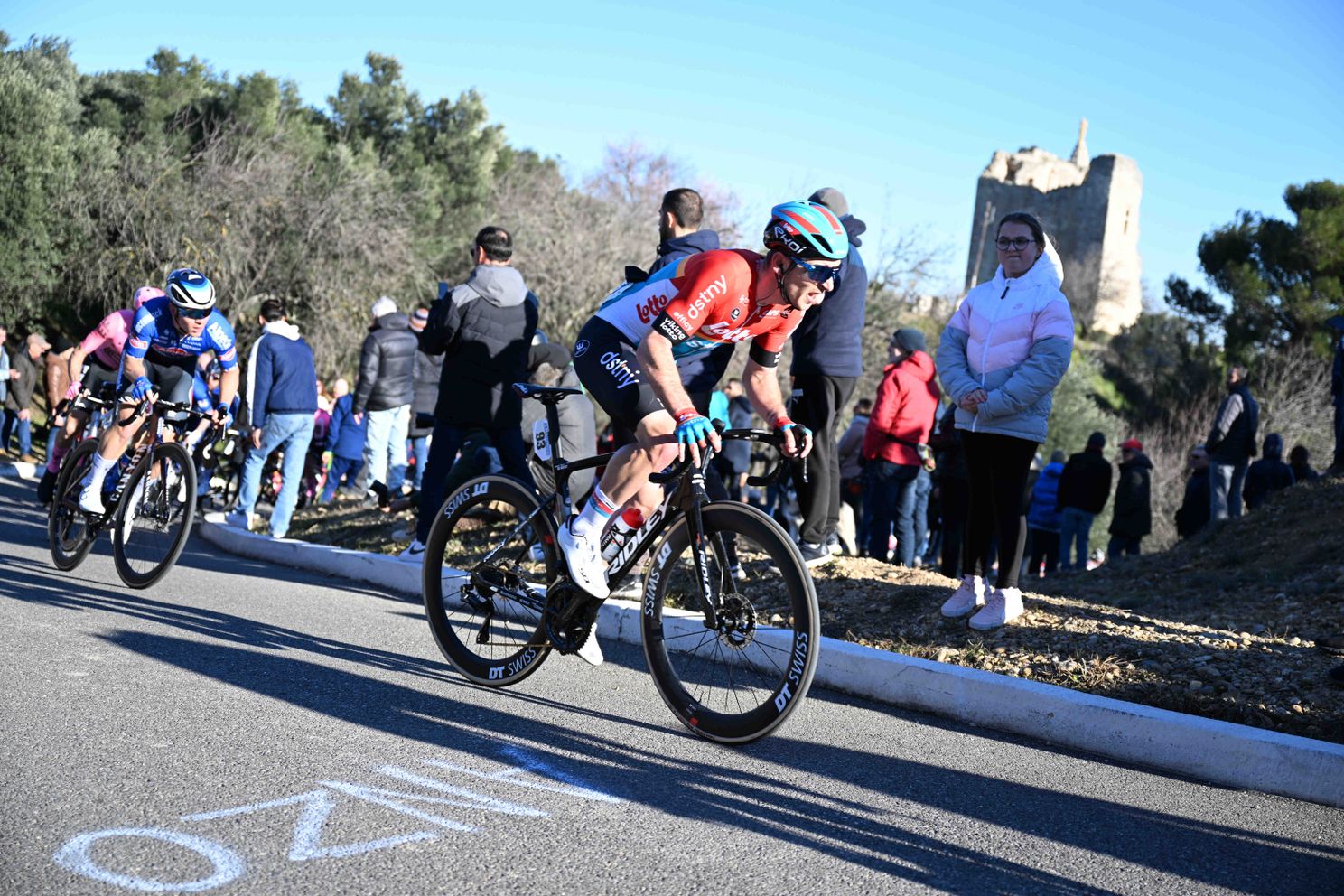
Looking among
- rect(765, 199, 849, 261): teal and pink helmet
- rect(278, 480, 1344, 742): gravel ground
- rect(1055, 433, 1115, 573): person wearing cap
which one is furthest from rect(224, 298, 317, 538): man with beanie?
rect(1055, 433, 1115, 573): person wearing cap

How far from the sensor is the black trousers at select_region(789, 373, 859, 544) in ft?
25.3

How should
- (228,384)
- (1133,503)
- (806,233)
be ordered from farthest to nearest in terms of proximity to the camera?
(1133,503) < (228,384) < (806,233)

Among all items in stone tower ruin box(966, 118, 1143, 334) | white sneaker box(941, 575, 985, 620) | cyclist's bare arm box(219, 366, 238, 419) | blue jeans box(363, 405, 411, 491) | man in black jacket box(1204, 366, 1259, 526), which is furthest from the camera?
stone tower ruin box(966, 118, 1143, 334)

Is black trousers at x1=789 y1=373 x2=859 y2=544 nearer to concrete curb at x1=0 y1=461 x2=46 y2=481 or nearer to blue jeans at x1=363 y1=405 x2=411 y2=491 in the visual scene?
blue jeans at x1=363 y1=405 x2=411 y2=491

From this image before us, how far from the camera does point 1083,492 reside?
48.5 feet

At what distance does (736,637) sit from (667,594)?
633mm

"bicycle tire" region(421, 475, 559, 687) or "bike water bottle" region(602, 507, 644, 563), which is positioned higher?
"bike water bottle" region(602, 507, 644, 563)

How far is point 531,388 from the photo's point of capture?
5363mm

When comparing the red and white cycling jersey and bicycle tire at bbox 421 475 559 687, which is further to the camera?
bicycle tire at bbox 421 475 559 687

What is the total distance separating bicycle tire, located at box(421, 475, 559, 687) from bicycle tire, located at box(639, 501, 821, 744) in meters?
0.61

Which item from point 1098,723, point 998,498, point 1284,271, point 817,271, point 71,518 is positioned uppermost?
point 1284,271

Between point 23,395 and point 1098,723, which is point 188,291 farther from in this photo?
point 23,395

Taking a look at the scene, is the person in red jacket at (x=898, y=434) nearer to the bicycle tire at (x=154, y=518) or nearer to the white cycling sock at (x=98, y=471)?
the bicycle tire at (x=154, y=518)

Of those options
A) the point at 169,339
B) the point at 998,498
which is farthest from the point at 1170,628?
the point at 169,339
